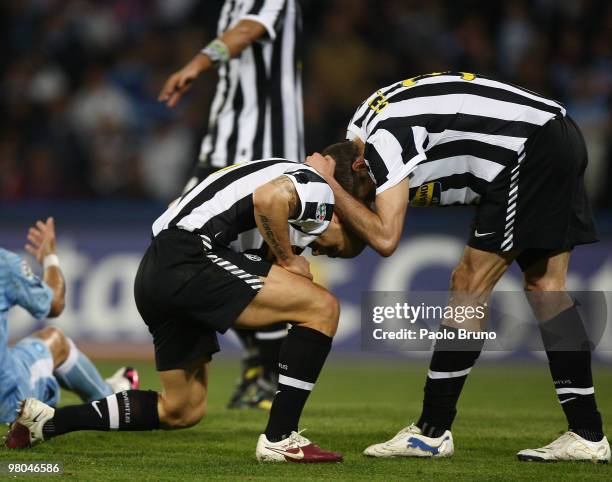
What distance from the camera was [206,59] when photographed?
665 cm

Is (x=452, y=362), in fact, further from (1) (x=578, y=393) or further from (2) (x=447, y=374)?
(1) (x=578, y=393)

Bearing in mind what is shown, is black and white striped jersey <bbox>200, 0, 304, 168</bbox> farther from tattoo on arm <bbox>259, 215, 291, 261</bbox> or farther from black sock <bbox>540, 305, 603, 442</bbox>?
black sock <bbox>540, 305, 603, 442</bbox>

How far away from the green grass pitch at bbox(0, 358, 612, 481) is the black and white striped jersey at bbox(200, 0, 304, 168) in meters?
1.64

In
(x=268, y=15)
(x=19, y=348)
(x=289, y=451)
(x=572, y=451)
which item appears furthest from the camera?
(x=268, y=15)

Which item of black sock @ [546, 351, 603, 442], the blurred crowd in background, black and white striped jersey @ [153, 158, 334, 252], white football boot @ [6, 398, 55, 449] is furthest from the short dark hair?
the blurred crowd in background

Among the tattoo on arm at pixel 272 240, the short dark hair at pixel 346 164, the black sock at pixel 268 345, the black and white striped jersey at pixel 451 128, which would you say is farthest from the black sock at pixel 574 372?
the black sock at pixel 268 345

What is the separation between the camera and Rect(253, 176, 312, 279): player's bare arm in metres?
4.82

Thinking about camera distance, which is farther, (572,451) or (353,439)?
(353,439)

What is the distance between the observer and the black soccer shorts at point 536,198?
5.18 meters

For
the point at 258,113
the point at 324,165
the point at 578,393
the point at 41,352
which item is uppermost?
the point at 258,113

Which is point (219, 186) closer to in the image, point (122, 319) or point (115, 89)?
point (122, 319)

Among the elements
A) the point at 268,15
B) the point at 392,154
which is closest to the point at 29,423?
the point at 392,154

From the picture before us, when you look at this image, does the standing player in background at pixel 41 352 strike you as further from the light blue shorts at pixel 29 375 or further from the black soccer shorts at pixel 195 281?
the black soccer shorts at pixel 195 281

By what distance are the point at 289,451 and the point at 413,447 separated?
2.29 ft
